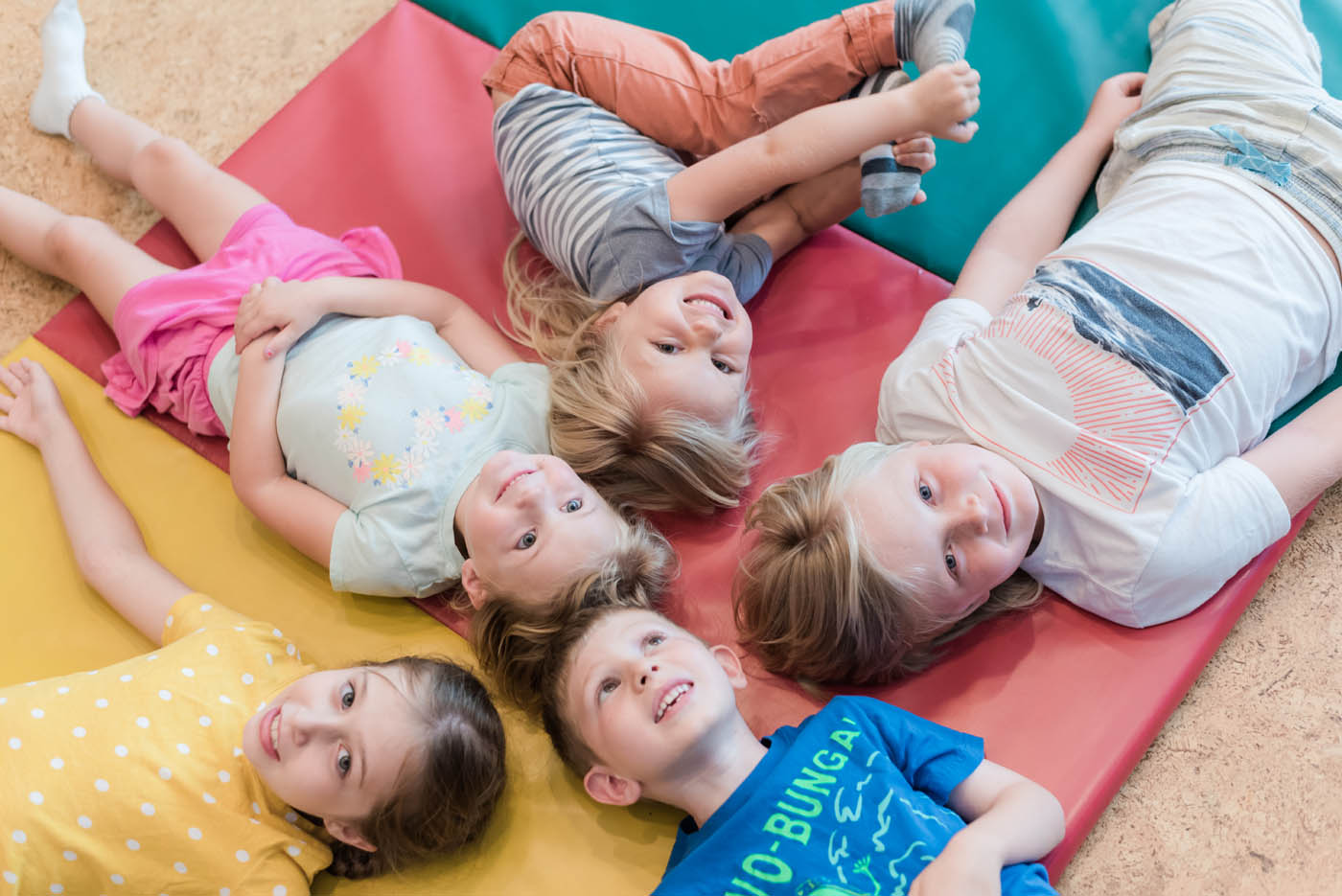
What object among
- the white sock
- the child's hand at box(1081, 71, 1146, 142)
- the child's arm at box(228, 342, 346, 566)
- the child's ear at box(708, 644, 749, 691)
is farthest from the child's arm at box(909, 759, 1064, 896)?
the white sock

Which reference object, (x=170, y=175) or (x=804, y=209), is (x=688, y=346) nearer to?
(x=804, y=209)

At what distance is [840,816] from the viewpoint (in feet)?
3.94

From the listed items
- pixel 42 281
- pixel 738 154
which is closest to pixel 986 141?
pixel 738 154

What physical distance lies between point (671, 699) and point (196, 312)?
3.19ft

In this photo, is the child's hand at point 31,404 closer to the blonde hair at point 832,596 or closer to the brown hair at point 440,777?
the brown hair at point 440,777

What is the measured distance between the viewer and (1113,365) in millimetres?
1377

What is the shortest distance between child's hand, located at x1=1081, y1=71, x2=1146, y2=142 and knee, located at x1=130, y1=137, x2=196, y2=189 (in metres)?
1.48

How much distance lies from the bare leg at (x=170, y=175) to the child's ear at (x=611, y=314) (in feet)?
2.09

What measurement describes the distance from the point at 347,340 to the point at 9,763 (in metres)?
0.69

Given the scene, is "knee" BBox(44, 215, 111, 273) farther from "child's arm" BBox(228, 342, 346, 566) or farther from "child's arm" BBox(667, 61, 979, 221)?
"child's arm" BBox(667, 61, 979, 221)

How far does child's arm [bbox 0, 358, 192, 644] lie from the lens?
4.95 feet

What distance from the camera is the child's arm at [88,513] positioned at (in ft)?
4.95

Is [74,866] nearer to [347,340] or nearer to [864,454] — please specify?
[347,340]

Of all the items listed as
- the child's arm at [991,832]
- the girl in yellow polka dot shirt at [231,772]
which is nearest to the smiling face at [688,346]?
the girl in yellow polka dot shirt at [231,772]
